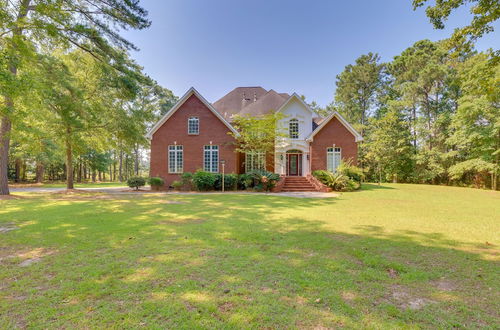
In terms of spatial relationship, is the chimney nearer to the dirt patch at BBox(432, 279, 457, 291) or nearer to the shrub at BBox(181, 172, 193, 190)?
the shrub at BBox(181, 172, 193, 190)

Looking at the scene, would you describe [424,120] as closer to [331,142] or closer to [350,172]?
[331,142]

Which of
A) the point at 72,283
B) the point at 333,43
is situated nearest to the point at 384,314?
the point at 72,283

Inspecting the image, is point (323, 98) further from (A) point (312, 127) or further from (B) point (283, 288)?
(B) point (283, 288)

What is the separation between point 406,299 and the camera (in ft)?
9.09

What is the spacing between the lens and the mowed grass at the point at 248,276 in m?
2.39

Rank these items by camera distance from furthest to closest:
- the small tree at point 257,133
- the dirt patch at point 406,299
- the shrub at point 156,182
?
1. the small tree at point 257,133
2. the shrub at point 156,182
3. the dirt patch at point 406,299

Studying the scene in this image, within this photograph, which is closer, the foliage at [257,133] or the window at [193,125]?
the foliage at [257,133]

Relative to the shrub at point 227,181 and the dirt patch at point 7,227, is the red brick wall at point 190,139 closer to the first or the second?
the shrub at point 227,181

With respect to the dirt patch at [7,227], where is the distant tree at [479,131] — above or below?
above

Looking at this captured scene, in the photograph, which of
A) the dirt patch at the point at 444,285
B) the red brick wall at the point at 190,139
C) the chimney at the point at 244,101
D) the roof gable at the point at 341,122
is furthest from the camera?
the chimney at the point at 244,101

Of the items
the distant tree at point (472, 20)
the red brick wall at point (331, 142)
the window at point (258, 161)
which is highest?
the distant tree at point (472, 20)

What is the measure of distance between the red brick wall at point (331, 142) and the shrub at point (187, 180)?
10.5m

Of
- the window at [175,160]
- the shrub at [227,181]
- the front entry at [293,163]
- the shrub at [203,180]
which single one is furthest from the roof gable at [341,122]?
the window at [175,160]

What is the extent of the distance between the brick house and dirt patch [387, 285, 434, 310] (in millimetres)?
14376
